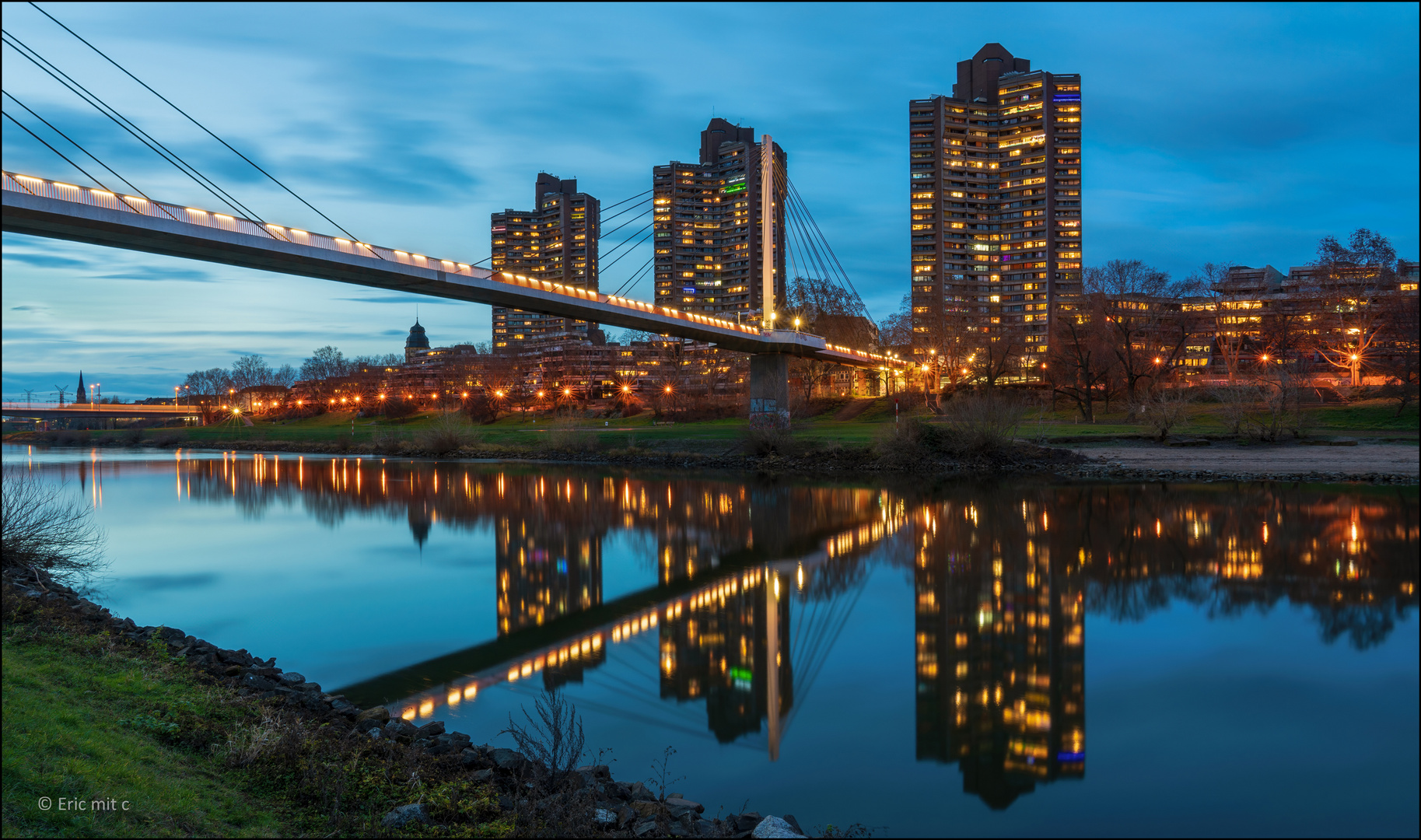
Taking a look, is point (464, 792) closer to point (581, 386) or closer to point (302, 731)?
point (302, 731)

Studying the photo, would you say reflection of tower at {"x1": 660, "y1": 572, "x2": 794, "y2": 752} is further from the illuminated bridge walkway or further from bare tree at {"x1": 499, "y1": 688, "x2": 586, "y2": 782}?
the illuminated bridge walkway

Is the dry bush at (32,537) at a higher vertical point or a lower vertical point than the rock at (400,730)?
higher

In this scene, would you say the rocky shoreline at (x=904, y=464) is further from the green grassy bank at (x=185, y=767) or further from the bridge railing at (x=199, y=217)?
the green grassy bank at (x=185, y=767)

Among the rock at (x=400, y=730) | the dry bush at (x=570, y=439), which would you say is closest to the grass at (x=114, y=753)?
the rock at (x=400, y=730)

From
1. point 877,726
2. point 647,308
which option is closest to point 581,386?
point 647,308

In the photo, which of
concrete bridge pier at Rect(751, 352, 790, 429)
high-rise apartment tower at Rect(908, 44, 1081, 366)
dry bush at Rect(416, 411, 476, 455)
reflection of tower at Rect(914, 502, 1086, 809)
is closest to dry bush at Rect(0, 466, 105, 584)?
reflection of tower at Rect(914, 502, 1086, 809)

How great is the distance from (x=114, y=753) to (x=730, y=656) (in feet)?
21.0

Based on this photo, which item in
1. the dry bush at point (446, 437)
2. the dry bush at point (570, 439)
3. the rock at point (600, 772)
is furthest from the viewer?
the dry bush at point (446, 437)

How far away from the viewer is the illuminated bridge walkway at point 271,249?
19.6 m

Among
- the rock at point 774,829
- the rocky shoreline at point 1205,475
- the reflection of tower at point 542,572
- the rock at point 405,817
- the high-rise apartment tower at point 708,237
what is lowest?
the reflection of tower at point 542,572

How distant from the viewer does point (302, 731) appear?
620 cm

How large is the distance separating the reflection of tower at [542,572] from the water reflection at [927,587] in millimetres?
75

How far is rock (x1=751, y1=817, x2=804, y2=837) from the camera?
5.29 m

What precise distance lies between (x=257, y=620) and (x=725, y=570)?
7878 mm
